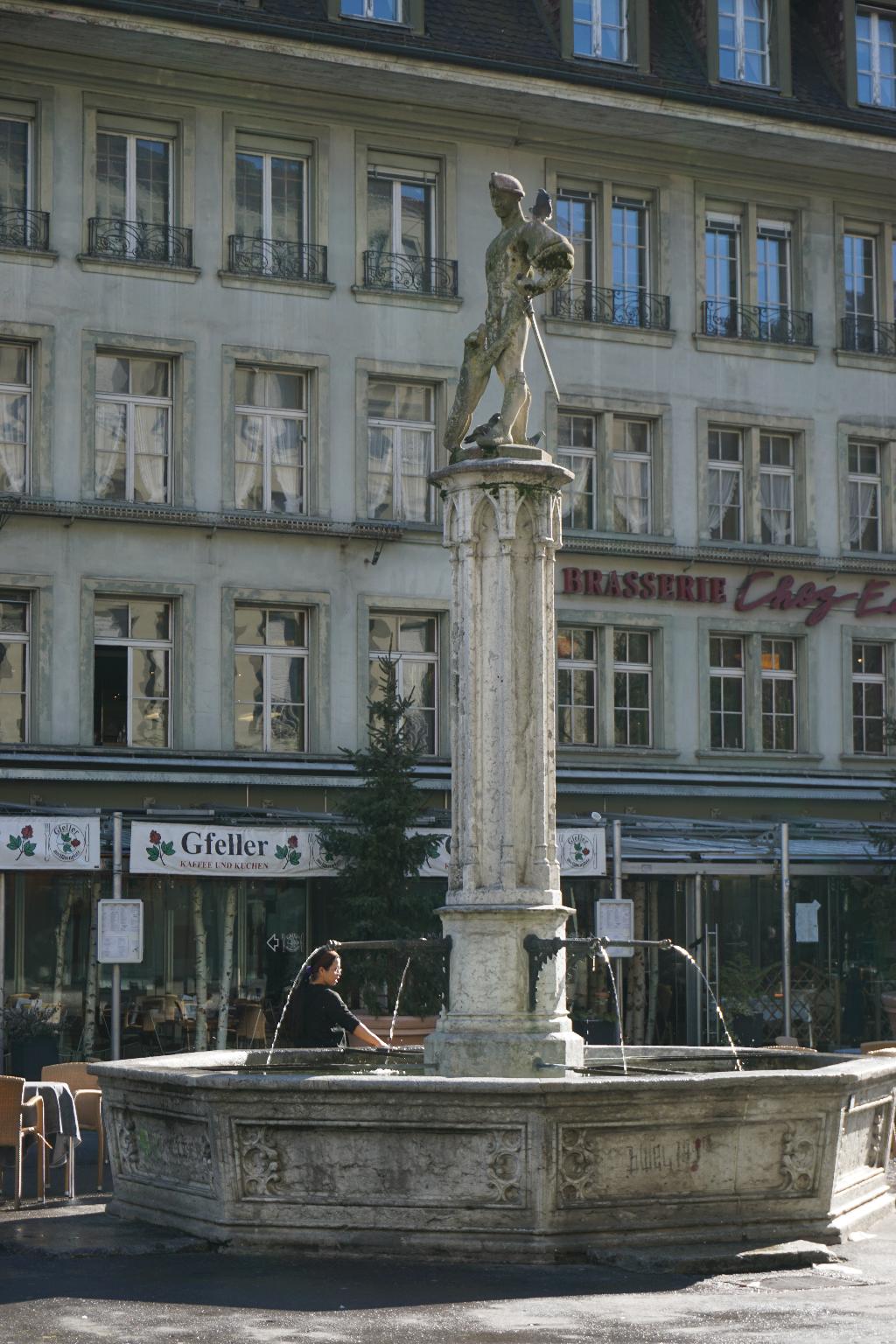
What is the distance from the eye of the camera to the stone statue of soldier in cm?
1400

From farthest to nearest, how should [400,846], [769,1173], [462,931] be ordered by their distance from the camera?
[400,846] → [462,931] → [769,1173]

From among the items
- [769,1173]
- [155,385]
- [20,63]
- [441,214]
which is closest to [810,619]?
[441,214]

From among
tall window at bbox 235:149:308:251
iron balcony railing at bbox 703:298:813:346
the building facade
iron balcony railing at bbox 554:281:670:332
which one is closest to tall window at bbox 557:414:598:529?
the building facade

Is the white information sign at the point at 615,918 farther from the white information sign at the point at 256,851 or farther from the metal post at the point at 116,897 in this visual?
the metal post at the point at 116,897

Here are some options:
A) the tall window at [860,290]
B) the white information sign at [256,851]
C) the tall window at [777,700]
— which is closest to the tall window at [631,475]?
the tall window at [777,700]

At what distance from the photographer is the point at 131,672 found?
Result: 2900 centimetres

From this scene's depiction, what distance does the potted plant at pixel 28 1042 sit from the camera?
2484 cm

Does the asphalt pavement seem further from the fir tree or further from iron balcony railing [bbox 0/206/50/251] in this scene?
iron balcony railing [bbox 0/206/50/251]

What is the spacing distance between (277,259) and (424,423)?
291 centimetres

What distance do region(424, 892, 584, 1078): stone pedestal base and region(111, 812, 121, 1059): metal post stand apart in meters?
10.8

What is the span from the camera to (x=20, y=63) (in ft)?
93.7

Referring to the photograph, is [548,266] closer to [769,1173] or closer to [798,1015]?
[769,1173]

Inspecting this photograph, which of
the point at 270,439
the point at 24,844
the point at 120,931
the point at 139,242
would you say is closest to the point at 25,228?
the point at 139,242

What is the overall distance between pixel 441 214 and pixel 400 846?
9.12 metres
